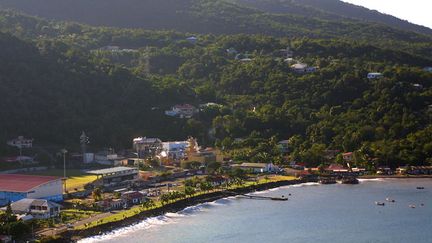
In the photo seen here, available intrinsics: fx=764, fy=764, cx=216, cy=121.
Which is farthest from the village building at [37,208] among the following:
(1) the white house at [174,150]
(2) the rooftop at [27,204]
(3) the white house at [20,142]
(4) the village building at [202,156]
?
(1) the white house at [174,150]

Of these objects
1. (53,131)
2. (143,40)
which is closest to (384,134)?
(53,131)

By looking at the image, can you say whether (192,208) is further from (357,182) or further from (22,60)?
(22,60)

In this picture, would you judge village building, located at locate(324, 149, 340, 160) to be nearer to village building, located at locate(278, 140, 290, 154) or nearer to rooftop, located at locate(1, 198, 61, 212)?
village building, located at locate(278, 140, 290, 154)

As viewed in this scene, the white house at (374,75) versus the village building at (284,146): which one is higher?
the white house at (374,75)

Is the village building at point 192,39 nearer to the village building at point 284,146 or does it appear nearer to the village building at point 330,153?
the village building at point 284,146

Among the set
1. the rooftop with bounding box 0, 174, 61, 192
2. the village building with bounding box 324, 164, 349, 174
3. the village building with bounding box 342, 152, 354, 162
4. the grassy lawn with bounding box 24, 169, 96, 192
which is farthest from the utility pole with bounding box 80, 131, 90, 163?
the village building with bounding box 342, 152, 354, 162

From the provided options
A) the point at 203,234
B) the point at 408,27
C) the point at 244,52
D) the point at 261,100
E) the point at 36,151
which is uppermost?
the point at 408,27
